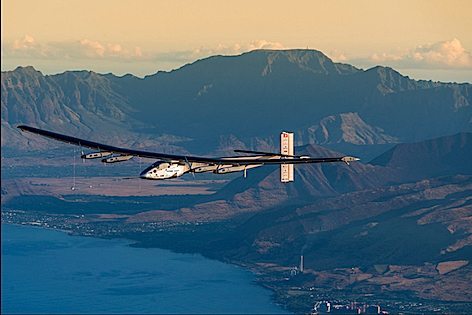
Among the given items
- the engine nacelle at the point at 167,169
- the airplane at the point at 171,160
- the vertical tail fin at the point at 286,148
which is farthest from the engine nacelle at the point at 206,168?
the vertical tail fin at the point at 286,148

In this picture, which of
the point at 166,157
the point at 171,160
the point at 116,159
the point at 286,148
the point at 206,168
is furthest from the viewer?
the point at 286,148

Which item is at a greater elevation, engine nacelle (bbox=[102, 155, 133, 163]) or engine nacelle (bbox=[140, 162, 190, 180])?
engine nacelle (bbox=[102, 155, 133, 163])

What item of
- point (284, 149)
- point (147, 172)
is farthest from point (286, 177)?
point (147, 172)

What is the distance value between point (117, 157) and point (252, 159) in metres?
13.9

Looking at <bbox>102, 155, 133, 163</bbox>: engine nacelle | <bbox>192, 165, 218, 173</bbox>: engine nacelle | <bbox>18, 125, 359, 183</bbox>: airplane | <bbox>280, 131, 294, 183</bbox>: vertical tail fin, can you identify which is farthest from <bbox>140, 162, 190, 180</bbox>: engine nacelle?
<bbox>280, 131, 294, 183</bbox>: vertical tail fin

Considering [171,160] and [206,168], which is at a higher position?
[171,160]

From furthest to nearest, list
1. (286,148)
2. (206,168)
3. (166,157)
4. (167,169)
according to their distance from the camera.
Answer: (286,148) < (206,168) < (167,169) < (166,157)

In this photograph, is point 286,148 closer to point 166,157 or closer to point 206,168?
point 206,168

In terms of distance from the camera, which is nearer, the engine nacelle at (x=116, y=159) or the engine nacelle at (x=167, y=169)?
the engine nacelle at (x=116, y=159)

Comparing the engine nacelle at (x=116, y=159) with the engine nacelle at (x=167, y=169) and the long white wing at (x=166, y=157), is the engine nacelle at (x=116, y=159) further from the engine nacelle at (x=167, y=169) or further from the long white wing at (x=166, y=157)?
the engine nacelle at (x=167, y=169)

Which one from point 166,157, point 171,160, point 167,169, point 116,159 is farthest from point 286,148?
point 116,159

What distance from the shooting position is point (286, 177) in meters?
122

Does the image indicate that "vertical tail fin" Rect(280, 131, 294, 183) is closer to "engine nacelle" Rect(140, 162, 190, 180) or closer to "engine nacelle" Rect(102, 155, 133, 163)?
"engine nacelle" Rect(140, 162, 190, 180)

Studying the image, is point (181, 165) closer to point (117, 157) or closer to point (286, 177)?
point (117, 157)
